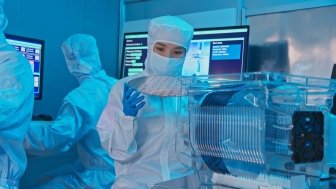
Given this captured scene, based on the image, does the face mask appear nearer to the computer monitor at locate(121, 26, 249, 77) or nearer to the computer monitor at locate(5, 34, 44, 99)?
the computer monitor at locate(121, 26, 249, 77)

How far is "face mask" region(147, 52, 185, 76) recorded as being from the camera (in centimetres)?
183

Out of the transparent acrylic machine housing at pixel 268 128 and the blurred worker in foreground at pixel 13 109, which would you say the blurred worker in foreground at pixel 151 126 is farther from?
the transparent acrylic machine housing at pixel 268 128

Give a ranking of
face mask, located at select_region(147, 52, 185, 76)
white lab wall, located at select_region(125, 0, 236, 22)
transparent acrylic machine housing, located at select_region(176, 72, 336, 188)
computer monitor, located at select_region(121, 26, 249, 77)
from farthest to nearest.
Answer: white lab wall, located at select_region(125, 0, 236, 22), computer monitor, located at select_region(121, 26, 249, 77), face mask, located at select_region(147, 52, 185, 76), transparent acrylic machine housing, located at select_region(176, 72, 336, 188)

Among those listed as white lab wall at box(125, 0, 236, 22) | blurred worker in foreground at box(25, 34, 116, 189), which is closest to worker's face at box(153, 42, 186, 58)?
blurred worker in foreground at box(25, 34, 116, 189)

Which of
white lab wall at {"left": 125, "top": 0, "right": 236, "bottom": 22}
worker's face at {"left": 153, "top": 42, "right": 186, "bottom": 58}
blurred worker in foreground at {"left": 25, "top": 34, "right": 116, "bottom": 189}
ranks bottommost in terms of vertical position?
blurred worker in foreground at {"left": 25, "top": 34, "right": 116, "bottom": 189}

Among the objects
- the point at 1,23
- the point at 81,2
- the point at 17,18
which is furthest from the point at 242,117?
the point at 81,2

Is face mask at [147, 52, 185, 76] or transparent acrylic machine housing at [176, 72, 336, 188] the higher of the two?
face mask at [147, 52, 185, 76]

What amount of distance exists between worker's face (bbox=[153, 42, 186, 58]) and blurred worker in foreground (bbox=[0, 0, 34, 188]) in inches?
24.8

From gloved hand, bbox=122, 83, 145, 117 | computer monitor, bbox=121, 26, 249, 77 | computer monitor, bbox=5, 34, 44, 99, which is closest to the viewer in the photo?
gloved hand, bbox=122, 83, 145, 117

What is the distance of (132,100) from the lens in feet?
5.25

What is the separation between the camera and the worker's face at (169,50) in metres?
1.84

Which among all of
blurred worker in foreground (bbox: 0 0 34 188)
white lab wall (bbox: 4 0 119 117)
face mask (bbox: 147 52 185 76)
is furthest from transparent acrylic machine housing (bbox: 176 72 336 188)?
white lab wall (bbox: 4 0 119 117)

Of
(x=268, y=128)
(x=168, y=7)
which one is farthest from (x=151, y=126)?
(x=168, y=7)

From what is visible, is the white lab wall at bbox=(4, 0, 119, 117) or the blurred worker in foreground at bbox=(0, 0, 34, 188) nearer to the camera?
the blurred worker in foreground at bbox=(0, 0, 34, 188)
